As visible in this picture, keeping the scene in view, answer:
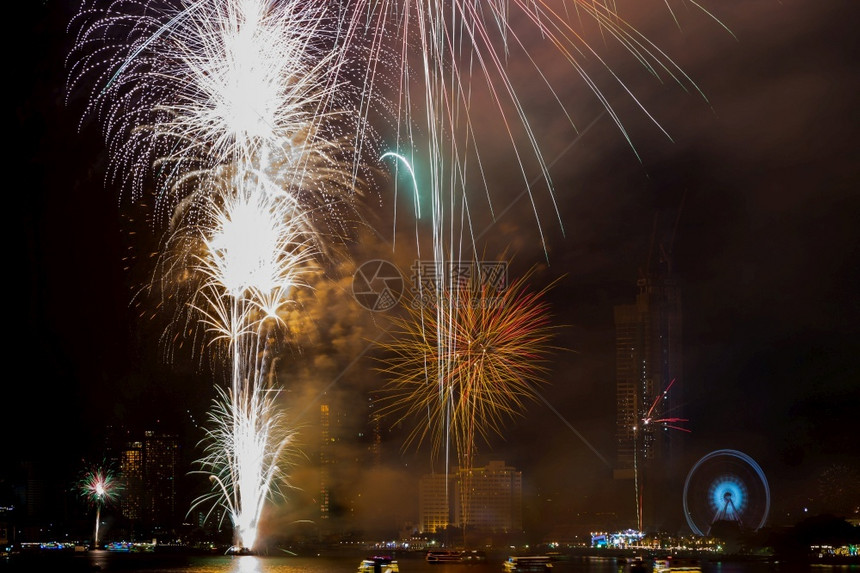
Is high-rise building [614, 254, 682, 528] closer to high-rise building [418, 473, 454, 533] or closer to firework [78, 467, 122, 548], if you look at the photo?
high-rise building [418, 473, 454, 533]

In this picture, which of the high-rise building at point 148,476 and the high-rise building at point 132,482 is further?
the high-rise building at point 132,482

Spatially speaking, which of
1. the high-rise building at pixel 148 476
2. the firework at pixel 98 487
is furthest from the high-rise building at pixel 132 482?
the firework at pixel 98 487

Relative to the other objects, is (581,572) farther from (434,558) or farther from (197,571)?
(197,571)

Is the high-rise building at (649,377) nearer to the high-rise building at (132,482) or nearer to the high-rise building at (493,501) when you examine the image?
the high-rise building at (493,501)

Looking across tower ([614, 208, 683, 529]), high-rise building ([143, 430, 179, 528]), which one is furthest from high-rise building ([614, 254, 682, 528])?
high-rise building ([143, 430, 179, 528])

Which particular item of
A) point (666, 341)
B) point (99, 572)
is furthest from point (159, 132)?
point (666, 341)

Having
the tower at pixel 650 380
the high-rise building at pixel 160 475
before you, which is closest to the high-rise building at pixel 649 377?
the tower at pixel 650 380

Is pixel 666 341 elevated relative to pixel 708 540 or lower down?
elevated

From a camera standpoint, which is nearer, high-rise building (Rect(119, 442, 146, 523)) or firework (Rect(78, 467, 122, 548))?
firework (Rect(78, 467, 122, 548))
